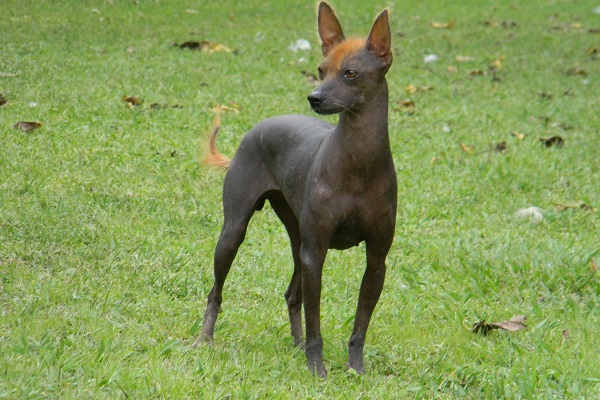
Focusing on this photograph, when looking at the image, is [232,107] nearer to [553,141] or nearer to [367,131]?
[553,141]

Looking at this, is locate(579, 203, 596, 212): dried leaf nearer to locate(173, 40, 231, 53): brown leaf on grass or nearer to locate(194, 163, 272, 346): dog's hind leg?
locate(194, 163, 272, 346): dog's hind leg

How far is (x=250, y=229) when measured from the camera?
6555mm

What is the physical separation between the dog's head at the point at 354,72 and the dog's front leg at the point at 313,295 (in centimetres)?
66

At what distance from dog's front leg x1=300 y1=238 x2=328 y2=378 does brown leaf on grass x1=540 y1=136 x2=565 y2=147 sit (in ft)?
18.0

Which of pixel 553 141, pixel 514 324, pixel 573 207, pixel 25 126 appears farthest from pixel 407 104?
pixel 514 324

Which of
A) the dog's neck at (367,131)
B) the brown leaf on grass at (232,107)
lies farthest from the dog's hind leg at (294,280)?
the brown leaf on grass at (232,107)

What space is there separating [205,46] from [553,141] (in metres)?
4.63

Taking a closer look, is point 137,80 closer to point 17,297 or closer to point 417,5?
point 17,297

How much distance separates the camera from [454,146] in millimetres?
8656

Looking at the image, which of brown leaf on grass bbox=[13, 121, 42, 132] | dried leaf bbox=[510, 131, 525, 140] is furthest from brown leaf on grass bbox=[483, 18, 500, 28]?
brown leaf on grass bbox=[13, 121, 42, 132]

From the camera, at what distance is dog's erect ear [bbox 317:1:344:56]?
4.16 m

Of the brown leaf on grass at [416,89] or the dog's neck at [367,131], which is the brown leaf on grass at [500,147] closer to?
the brown leaf on grass at [416,89]

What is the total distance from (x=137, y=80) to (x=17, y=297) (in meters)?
5.07

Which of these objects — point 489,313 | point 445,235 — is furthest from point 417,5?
point 489,313
